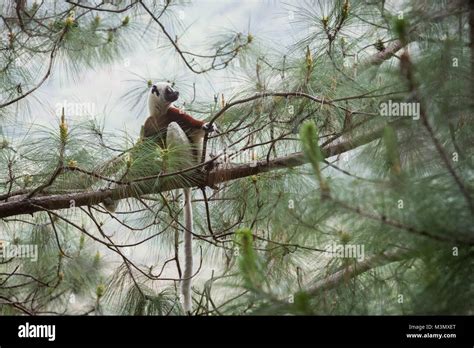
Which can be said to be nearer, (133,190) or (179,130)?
(133,190)

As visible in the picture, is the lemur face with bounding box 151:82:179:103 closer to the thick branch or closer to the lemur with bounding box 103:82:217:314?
the lemur with bounding box 103:82:217:314

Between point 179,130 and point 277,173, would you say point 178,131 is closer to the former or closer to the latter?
point 179,130

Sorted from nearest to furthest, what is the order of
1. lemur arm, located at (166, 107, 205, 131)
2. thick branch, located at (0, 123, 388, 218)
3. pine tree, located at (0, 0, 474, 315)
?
pine tree, located at (0, 0, 474, 315) < thick branch, located at (0, 123, 388, 218) < lemur arm, located at (166, 107, 205, 131)

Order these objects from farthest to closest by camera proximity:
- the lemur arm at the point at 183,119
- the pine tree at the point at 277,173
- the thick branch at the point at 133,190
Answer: the lemur arm at the point at 183,119 → the thick branch at the point at 133,190 → the pine tree at the point at 277,173

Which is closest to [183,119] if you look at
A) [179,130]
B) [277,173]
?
[179,130]

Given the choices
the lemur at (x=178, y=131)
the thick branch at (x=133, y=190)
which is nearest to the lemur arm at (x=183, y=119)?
the lemur at (x=178, y=131)

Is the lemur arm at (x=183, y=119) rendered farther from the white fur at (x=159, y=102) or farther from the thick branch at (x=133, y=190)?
the thick branch at (x=133, y=190)

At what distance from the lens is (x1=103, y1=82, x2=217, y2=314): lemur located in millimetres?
1206

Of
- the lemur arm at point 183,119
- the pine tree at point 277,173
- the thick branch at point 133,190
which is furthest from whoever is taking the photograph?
the lemur arm at point 183,119

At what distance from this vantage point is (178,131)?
138 cm

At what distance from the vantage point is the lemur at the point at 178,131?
121cm

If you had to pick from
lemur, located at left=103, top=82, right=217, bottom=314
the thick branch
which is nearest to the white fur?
lemur, located at left=103, top=82, right=217, bottom=314
